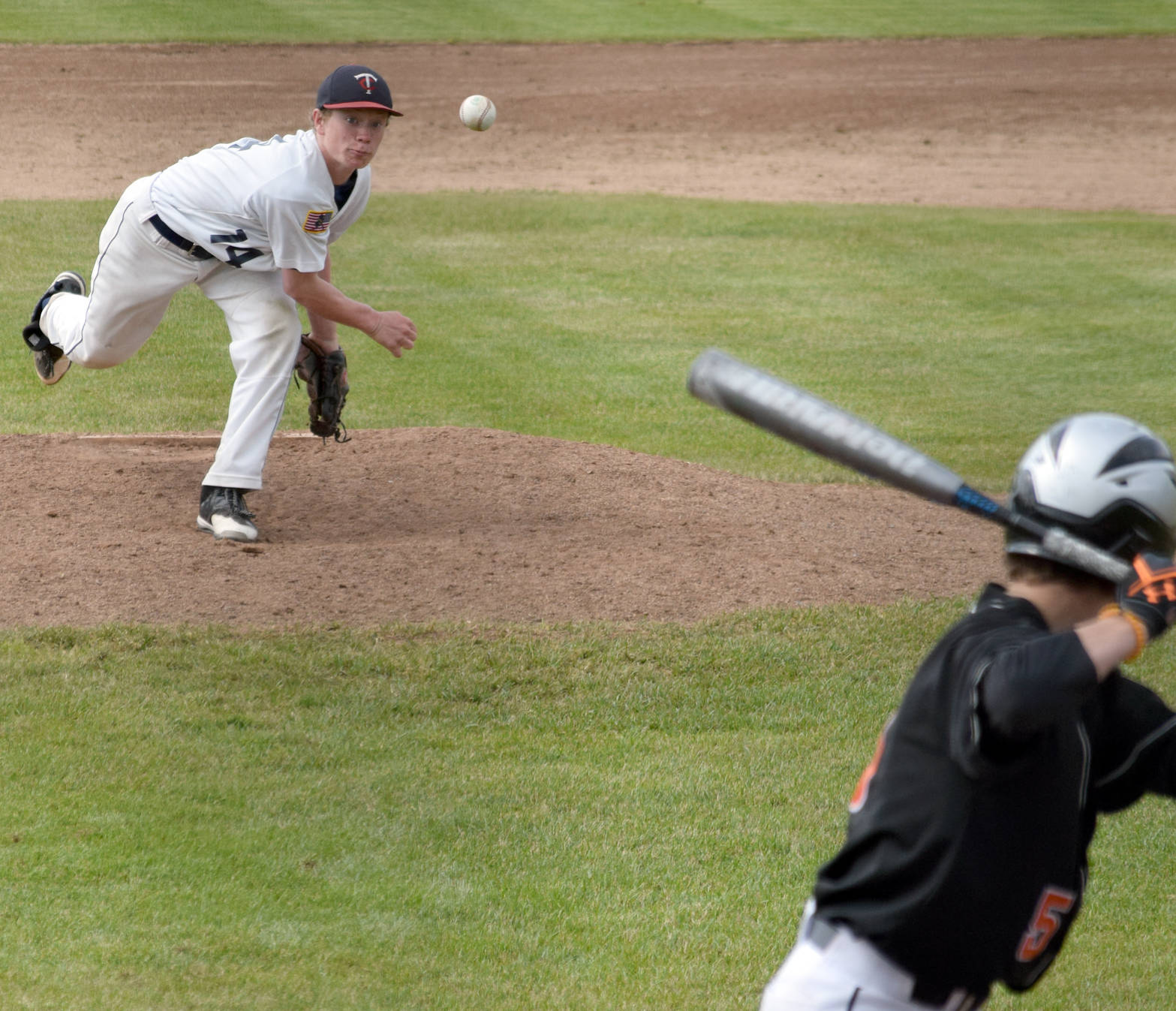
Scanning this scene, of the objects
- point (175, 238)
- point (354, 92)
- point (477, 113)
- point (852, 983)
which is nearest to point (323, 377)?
point (175, 238)

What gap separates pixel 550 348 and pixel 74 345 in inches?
159

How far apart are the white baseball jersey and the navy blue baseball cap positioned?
0.59ft

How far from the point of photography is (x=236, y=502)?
6562 mm

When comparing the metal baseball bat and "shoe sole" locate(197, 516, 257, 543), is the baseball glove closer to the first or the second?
"shoe sole" locate(197, 516, 257, 543)


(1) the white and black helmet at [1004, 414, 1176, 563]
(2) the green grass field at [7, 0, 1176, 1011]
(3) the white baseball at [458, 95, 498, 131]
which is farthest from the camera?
(3) the white baseball at [458, 95, 498, 131]

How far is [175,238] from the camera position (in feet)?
21.5

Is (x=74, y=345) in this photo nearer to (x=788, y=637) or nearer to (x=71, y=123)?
(x=788, y=637)

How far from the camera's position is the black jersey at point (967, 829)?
228 cm

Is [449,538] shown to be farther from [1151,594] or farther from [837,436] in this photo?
[1151,594]

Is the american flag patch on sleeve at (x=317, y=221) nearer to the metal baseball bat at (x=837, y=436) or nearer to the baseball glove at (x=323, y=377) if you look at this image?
the baseball glove at (x=323, y=377)

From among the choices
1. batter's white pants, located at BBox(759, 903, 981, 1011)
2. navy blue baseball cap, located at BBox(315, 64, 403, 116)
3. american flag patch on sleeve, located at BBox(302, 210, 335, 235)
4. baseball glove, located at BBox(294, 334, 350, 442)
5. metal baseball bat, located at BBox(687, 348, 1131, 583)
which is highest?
navy blue baseball cap, located at BBox(315, 64, 403, 116)

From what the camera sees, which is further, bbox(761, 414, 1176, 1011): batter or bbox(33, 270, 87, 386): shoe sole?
bbox(33, 270, 87, 386): shoe sole

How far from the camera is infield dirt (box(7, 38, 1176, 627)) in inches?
244

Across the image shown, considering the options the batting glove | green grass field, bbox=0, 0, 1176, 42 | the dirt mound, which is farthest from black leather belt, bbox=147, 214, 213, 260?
green grass field, bbox=0, 0, 1176, 42
